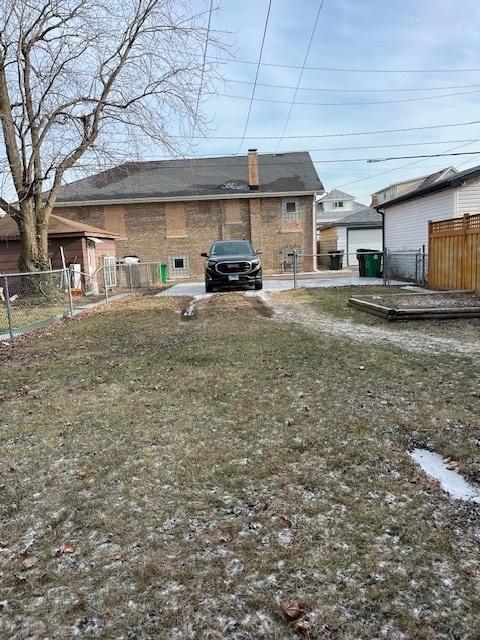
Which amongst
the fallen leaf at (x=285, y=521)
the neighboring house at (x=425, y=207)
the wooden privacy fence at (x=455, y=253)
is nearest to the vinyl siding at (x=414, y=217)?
the neighboring house at (x=425, y=207)

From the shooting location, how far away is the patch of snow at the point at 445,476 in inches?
116

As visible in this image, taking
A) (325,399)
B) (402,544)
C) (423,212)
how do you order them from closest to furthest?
(402,544) < (325,399) < (423,212)

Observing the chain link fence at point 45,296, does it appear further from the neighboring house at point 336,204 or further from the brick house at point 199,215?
the neighboring house at point 336,204

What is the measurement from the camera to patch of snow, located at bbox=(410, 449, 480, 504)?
2.95 m

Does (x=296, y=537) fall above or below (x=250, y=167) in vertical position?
below

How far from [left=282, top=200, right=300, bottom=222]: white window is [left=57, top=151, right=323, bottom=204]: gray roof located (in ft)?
2.77

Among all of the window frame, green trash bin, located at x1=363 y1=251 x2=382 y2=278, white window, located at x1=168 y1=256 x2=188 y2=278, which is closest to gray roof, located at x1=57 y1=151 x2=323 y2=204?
the window frame

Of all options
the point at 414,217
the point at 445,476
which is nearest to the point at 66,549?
the point at 445,476

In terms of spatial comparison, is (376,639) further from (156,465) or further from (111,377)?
(111,377)

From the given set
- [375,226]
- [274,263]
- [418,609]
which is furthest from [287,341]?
[375,226]

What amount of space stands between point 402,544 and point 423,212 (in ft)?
56.7

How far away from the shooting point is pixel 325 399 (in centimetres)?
476

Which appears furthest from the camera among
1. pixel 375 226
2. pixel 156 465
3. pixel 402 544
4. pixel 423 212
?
pixel 375 226

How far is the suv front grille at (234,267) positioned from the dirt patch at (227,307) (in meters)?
1.27
